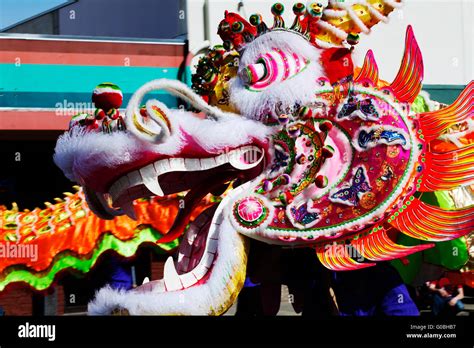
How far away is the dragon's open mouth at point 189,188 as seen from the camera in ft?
11.1

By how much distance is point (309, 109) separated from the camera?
3.51m

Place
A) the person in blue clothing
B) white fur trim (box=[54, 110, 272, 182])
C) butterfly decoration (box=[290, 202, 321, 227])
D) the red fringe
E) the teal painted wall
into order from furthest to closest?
the teal painted wall → the person in blue clothing → the red fringe → butterfly decoration (box=[290, 202, 321, 227]) → white fur trim (box=[54, 110, 272, 182])

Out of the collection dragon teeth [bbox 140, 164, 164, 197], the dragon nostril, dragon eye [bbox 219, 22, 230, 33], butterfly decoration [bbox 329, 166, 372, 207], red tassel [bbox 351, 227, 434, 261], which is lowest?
red tassel [bbox 351, 227, 434, 261]

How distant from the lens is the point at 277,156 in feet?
11.6

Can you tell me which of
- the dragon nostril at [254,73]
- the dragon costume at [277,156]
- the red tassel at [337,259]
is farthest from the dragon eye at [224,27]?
the red tassel at [337,259]

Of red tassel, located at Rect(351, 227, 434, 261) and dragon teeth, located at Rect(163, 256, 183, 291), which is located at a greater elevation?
red tassel, located at Rect(351, 227, 434, 261)

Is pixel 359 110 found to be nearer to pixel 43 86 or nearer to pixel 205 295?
pixel 205 295

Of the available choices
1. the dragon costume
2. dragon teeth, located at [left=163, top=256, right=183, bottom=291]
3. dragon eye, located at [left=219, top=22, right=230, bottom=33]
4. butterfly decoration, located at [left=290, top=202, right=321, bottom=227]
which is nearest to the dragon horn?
the dragon costume

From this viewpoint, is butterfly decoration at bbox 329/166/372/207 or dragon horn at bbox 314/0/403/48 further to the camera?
dragon horn at bbox 314/0/403/48

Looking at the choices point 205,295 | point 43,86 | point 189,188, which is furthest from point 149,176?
point 43,86

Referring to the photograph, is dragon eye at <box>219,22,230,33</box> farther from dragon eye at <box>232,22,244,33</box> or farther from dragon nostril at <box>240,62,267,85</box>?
dragon nostril at <box>240,62,267,85</box>

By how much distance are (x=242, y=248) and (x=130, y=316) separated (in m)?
0.52

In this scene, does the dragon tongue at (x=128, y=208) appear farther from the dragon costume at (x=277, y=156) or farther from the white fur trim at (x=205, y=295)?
the white fur trim at (x=205, y=295)

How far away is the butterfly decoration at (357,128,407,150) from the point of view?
3.51m
